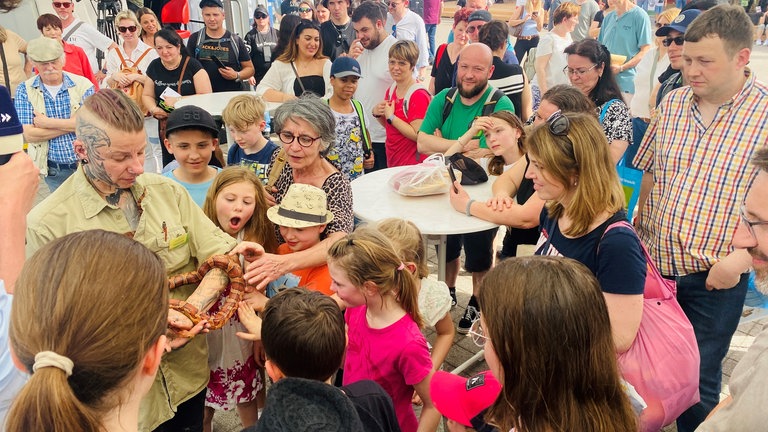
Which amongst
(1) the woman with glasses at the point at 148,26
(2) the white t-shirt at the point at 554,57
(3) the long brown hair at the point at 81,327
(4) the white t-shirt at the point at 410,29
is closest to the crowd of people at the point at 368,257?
(3) the long brown hair at the point at 81,327

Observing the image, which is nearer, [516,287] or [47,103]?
[516,287]

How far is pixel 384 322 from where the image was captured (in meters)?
2.28

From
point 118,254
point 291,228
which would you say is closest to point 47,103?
point 291,228

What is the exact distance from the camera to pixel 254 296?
2.43 m

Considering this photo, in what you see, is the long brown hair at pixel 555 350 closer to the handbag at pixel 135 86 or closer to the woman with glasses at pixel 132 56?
the handbag at pixel 135 86

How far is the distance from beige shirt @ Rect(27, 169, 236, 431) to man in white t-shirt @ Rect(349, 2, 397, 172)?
313 centimetres

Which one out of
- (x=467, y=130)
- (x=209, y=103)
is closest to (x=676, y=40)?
(x=467, y=130)

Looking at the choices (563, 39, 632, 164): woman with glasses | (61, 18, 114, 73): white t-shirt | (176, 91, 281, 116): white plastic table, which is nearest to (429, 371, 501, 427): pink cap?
(563, 39, 632, 164): woman with glasses

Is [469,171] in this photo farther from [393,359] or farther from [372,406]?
[372,406]

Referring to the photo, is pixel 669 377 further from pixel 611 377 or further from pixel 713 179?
pixel 713 179

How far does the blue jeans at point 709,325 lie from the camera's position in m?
2.58

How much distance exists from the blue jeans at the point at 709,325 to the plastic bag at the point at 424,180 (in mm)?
1493

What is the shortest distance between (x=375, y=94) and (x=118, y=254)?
4353mm

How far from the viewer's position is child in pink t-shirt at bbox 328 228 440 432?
2.21 metres
